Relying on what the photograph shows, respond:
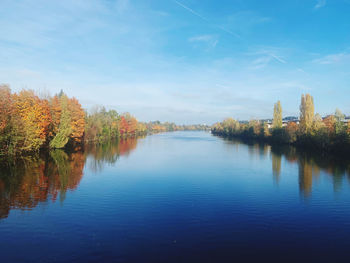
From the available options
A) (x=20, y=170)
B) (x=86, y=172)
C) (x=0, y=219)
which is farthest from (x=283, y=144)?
(x=0, y=219)

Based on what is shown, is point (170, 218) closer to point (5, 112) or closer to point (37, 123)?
point (5, 112)

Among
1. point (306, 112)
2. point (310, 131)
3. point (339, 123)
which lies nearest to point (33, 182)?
point (339, 123)

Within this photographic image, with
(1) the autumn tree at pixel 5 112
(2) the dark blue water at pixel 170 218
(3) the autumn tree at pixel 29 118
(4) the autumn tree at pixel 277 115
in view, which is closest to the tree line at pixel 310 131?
(4) the autumn tree at pixel 277 115

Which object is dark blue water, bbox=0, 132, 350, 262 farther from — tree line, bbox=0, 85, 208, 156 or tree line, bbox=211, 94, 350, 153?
tree line, bbox=211, 94, 350, 153

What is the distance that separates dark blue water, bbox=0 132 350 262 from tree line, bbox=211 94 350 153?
19822mm

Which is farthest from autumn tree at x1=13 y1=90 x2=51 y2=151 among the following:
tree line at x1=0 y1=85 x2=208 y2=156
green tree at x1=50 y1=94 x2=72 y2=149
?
green tree at x1=50 y1=94 x2=72 y2=149

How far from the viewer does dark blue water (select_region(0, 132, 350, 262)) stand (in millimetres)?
8906

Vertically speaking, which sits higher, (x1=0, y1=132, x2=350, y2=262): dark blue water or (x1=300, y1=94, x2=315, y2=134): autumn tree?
(x1=300, y1=94, x2=315, y2=134): autumn tree

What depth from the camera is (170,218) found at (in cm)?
1209

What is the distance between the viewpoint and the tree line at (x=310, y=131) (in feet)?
122

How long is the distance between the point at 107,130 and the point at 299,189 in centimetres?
5895

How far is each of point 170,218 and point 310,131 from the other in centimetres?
4386

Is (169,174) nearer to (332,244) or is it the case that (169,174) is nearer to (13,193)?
(13,193)

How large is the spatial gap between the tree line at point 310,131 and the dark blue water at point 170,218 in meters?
19.8
